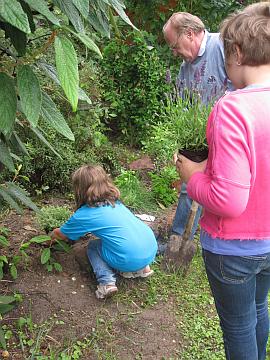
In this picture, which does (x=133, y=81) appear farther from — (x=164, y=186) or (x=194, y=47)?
(x=194, y=47)

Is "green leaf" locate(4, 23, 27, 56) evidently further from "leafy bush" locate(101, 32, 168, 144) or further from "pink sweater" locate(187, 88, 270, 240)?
"leafy bush" locate(101, 32, 168, 144)

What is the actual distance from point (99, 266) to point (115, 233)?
0.26 metres

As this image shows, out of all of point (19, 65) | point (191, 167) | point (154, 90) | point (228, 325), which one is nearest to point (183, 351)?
point (228, 325)

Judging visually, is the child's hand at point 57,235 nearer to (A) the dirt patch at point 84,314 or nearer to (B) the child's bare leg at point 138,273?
(A) the dirt patch at point 84,314

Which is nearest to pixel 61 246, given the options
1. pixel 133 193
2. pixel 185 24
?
pixel 133 193

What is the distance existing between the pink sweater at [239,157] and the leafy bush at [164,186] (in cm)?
288

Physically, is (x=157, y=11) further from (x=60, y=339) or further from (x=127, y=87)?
(x=60, y=339)

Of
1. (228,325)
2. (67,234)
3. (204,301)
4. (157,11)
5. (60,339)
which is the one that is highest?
(157,11)

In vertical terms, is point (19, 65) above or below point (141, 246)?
above

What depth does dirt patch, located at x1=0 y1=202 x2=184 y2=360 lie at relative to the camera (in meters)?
2.95

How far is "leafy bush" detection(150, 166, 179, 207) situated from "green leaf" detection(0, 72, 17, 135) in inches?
140

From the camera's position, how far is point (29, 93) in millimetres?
1236

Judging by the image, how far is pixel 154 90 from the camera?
221 inches

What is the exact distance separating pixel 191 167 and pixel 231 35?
21.9 inches
